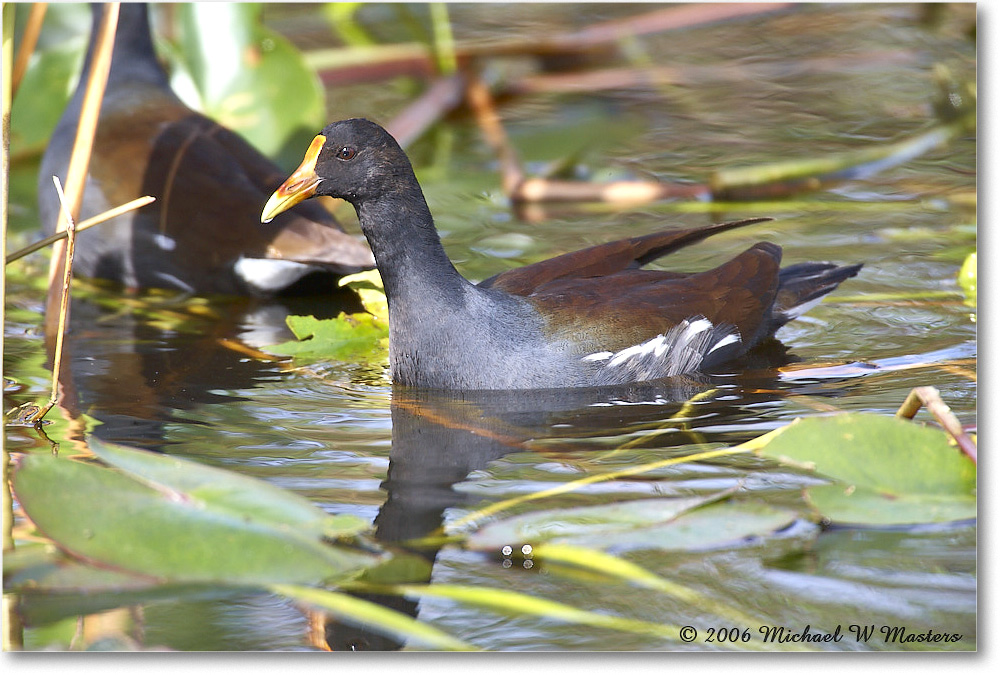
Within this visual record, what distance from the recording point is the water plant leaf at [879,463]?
7.88ft

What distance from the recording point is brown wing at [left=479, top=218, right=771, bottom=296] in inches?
134

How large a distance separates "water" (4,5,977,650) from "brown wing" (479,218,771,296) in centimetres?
39

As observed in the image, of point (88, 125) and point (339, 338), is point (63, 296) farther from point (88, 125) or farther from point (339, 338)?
point (339, 338)

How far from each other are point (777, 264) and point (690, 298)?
331 mm

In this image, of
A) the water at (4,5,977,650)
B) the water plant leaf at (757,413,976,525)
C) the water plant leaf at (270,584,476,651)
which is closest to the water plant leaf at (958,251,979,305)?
the water at (4,5,977,650)

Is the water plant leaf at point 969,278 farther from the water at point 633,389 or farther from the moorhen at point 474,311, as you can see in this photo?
the moorhen at point 474,311

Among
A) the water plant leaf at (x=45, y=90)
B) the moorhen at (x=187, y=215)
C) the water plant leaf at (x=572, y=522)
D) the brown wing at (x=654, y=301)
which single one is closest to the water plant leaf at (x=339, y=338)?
the moorhen at (x=187, y=215)

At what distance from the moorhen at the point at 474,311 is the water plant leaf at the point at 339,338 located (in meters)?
0.44

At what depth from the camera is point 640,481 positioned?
2.64m

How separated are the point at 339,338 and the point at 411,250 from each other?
2.08ft

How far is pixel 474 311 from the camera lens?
3.12 m

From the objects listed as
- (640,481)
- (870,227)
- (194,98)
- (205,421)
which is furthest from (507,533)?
(194,98)

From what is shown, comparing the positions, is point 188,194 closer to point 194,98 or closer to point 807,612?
point 194,98

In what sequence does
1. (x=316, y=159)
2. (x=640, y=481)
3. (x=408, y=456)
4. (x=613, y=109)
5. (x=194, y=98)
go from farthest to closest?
(x=613, y=109)
(x=194, y=98)
(x=316, y=159)
(x=408, y=456)
(x=640, y=481)
